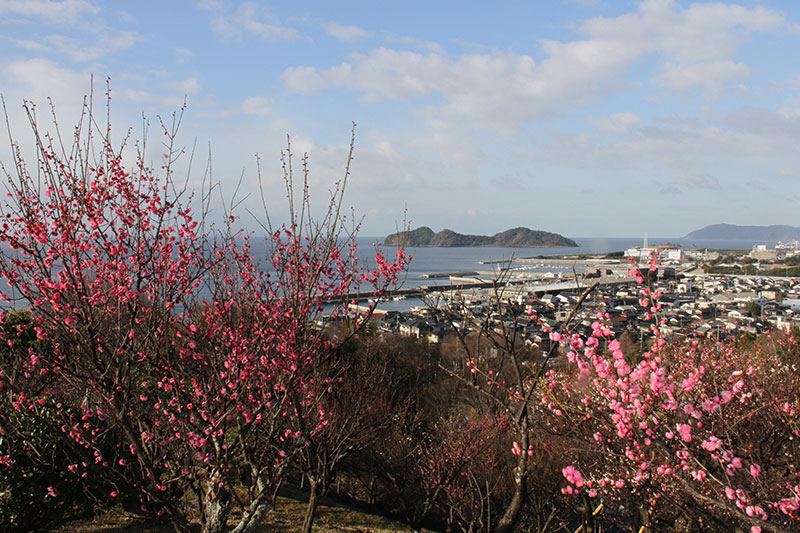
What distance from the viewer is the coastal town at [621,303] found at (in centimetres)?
665

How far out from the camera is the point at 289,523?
24.9ft

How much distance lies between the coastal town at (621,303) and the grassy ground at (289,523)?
358 cm

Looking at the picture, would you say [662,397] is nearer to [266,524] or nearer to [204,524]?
[204,524]

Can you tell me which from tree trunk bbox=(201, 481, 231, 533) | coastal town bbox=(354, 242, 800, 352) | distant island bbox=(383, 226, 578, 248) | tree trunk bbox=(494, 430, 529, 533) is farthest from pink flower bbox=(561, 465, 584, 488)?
distant island bbox=(383, 226, 578, 248)

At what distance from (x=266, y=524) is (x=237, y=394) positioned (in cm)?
390

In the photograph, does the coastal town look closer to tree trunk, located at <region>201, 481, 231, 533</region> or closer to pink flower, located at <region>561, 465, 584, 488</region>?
pink flower, located at <region>561, 465, 584, 488</region>

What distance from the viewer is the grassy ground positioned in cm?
643

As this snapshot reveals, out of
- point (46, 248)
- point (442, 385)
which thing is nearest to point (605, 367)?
point (46, 248)

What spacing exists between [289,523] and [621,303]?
101 ft

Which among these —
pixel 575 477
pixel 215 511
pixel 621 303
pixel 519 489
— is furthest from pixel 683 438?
pixel 621 303

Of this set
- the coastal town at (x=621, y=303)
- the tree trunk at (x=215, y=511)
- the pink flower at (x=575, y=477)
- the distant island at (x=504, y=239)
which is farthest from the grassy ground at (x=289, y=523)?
the distant island at (x=504, y=239)

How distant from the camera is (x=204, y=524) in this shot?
176 inches

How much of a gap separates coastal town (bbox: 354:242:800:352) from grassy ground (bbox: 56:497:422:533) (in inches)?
141

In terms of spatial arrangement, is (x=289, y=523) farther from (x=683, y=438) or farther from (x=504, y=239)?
(x=504, y=239)
